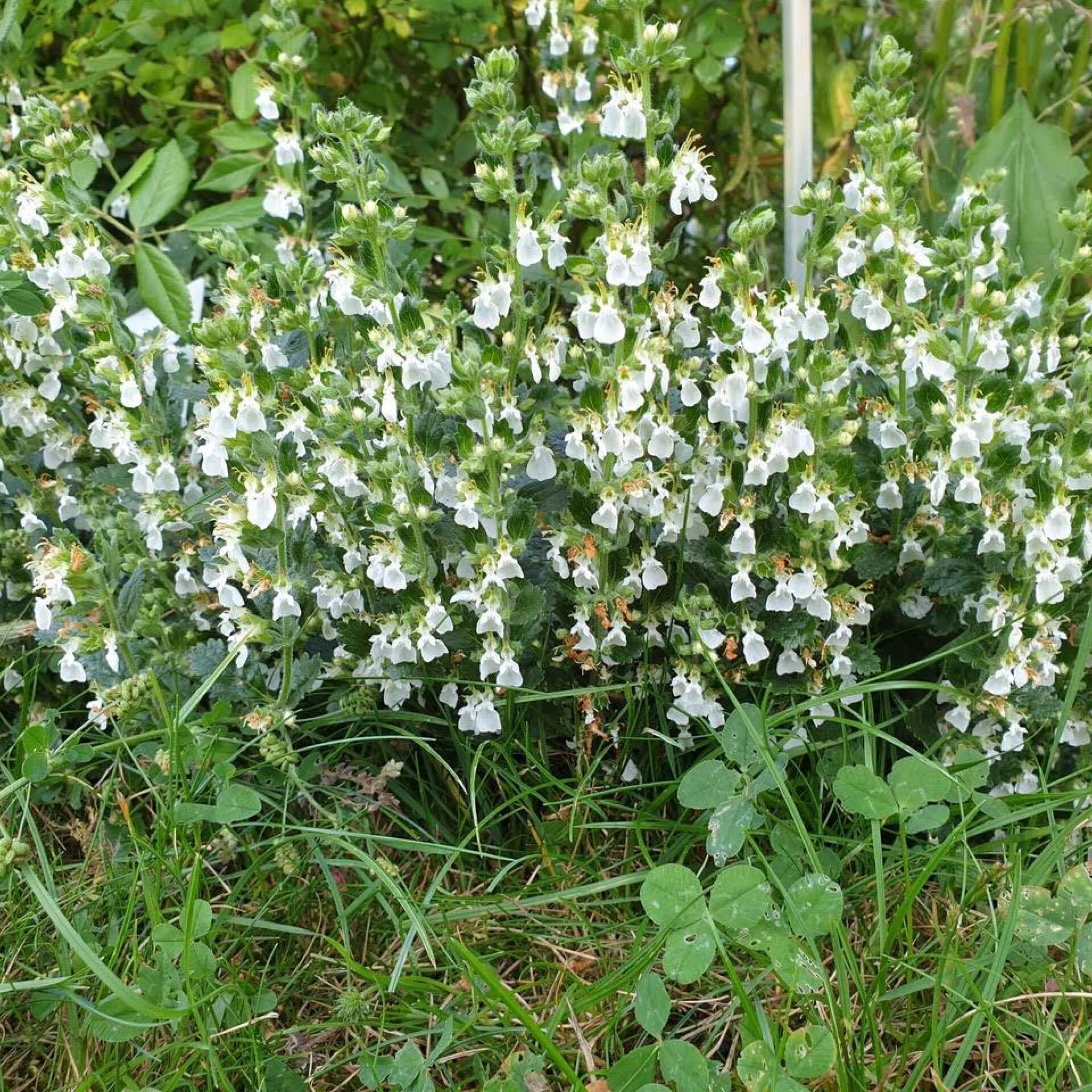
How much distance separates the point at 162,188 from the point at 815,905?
1.43 metres

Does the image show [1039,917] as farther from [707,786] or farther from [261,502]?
[261,502]

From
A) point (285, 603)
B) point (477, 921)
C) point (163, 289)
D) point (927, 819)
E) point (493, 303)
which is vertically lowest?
point (477, 921)

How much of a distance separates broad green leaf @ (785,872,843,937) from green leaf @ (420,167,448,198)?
153 centimetres

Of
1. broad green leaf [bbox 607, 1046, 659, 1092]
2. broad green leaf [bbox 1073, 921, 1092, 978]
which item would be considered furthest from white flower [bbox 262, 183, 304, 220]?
broad green leaf [bbox 1073, 921, 1092, 978]

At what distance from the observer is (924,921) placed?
1413 mm

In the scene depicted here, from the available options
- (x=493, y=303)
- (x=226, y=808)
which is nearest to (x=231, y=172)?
(x=493, y=303)

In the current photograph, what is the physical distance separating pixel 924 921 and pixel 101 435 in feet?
4.01

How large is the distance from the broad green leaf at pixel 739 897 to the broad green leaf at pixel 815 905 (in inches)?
1.1

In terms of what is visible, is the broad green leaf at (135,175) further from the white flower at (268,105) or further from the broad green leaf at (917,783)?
the broad green leaf at (917,783)

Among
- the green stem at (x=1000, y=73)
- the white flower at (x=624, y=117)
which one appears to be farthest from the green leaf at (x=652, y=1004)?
the green stem at (x=1000, y=73)

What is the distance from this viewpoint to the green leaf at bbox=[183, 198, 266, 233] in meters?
1.88

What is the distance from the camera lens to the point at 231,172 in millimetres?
2127

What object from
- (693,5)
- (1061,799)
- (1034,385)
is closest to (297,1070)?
(1061,799)

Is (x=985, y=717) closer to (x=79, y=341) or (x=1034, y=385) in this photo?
(x=1034, y=385)
